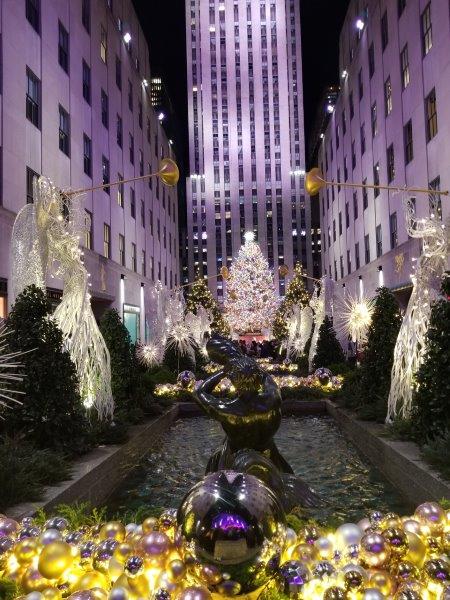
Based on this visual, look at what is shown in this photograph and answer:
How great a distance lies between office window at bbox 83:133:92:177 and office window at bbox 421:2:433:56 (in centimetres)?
1603

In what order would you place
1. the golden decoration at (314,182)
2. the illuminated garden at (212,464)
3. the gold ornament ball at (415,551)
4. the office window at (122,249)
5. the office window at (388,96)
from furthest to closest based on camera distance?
the office window at (122,249), the office window at (388,96), the golden decoration at (314,182), the gold ornament ball at (415,551), the illuminated garden at (212,464)

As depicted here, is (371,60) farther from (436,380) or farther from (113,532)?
(113,532)

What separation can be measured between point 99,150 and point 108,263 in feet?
19.9

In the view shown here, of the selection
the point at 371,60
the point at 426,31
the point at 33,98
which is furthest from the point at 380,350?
the point at 371,60

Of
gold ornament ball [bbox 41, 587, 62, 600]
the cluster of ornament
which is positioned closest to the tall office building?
the cluster of ornament

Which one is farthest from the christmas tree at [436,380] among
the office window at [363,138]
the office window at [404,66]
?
the office window at [363,138]

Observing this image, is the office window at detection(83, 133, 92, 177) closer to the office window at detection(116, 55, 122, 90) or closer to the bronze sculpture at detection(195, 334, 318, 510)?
the office window at detection(116, 55, 122, 90)

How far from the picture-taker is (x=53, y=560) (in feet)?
9.38

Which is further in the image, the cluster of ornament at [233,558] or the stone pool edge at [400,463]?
the stone pool edge at [400,463]

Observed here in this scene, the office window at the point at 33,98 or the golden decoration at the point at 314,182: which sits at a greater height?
the office window at the point at 33,98

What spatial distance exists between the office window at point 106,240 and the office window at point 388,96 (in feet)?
55.4

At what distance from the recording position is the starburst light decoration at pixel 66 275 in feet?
27.0

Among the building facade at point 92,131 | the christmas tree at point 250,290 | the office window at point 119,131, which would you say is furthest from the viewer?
the christmas tree at point 250,290

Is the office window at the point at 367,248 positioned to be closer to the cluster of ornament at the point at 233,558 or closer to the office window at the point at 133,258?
the office window at the point at 133,258
